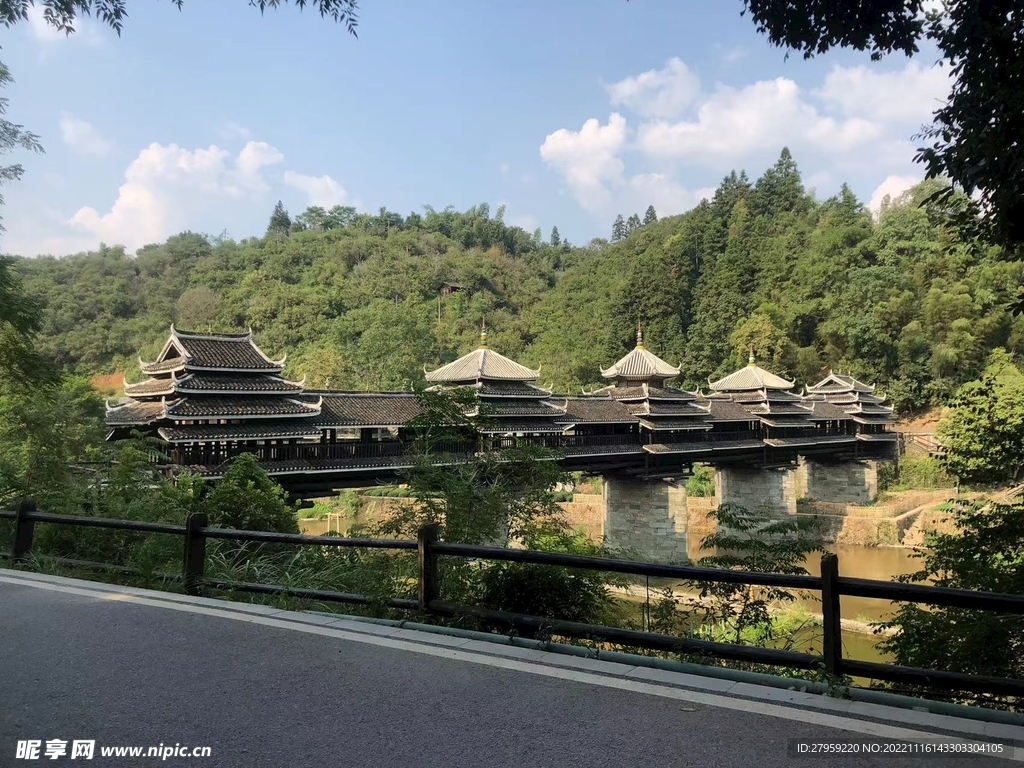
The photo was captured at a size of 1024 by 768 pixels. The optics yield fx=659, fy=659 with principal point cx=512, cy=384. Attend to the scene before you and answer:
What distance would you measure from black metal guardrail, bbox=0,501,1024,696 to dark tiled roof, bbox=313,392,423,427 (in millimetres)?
12596

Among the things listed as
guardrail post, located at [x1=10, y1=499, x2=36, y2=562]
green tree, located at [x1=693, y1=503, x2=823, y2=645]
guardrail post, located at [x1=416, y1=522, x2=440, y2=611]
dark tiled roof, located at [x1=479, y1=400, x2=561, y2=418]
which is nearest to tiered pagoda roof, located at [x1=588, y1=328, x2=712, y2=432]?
dark tiled roof, located at [x1=479, y1=400, x2=561, y2=418]

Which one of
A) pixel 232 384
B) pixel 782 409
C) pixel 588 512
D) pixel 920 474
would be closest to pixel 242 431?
pixel 232 384

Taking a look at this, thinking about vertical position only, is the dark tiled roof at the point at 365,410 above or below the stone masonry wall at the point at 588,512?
above

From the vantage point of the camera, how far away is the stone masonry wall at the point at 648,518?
88.6 feet

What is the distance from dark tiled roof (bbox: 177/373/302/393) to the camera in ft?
56.7

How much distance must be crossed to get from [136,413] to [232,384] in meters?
2.46

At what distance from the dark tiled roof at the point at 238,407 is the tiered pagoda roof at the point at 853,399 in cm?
3122

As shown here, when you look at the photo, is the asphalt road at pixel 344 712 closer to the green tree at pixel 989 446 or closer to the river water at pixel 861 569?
the green tree at pixel 989 446

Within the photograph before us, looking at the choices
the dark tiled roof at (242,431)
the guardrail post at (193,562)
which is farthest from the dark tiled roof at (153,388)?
the guardrail post at (193,562)

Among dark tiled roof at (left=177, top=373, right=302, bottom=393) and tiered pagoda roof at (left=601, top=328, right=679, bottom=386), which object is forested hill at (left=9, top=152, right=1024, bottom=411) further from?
dark tiled roof at (left=177, top=373, right=302, bottom=393)

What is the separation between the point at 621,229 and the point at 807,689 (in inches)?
3839

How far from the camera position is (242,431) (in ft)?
56.7

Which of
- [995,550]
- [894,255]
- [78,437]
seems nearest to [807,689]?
[995,550]

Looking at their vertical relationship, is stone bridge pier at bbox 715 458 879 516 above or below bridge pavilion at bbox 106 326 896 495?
below
